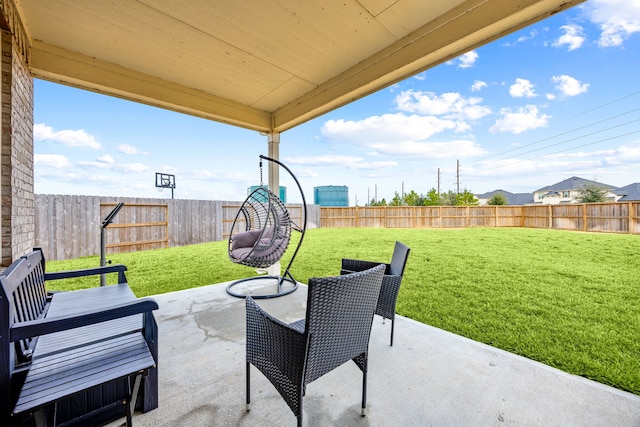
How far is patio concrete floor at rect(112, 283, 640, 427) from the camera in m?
1.34

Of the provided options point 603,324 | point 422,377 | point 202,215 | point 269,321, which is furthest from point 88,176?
point 603,324

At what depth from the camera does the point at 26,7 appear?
193 centimetres

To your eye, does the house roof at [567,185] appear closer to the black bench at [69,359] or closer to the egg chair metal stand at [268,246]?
the egg chair metal stand at [268,246]

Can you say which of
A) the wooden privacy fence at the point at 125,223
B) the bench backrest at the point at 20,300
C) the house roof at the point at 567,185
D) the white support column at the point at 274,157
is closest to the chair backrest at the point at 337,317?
the bench backrest at the point at 20,300

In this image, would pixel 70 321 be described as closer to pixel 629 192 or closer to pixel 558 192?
pixel 629 192

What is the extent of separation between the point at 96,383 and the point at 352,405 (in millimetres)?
1168

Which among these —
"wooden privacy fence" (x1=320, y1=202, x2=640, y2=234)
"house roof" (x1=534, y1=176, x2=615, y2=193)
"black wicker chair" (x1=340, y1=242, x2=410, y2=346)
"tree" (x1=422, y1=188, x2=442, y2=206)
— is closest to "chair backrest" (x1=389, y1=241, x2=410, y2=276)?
"black wicker chair" (x1=340, y1=242, x2=410, y2=346)

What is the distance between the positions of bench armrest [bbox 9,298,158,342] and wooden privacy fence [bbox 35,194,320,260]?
4451 millimetres

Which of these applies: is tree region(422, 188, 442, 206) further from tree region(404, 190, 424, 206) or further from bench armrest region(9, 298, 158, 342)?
bench armrest region(9, 298, 158, 342)

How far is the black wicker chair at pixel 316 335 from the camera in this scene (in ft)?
3.57

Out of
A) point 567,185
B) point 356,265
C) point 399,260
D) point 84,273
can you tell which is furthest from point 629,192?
point 84,273

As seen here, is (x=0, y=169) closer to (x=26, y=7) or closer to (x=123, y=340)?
(x=26, y=7)

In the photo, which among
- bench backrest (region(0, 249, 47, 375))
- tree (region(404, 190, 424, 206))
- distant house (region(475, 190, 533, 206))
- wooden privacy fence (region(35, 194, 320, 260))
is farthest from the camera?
distant house (region(475, 190, 533, 206))

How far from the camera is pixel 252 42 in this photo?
2.31 m
